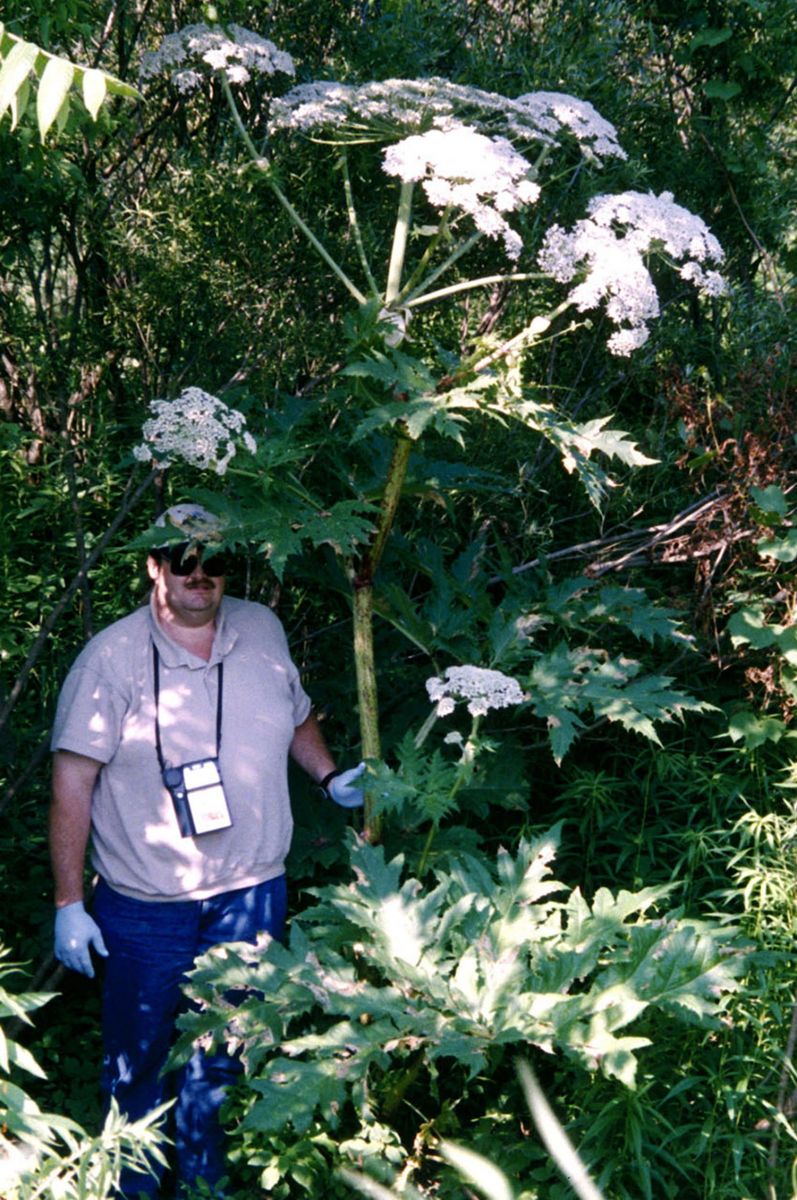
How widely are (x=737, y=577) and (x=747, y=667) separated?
1.21 feet

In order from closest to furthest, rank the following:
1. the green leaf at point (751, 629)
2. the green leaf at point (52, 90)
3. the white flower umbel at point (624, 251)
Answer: the green leaf at point (52, 90) < the white flower umbel at point (624, 251) < the green leaf at point (751, 629)

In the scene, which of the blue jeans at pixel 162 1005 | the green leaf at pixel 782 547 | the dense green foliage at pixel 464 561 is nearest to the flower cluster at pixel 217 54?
the dense green foliage at pixel 464 561

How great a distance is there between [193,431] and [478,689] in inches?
39.0

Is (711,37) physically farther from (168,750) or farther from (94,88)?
(168,750)

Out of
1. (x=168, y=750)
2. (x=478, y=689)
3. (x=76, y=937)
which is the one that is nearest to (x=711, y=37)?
(x=478, y=689)

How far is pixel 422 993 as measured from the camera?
11.2 feet

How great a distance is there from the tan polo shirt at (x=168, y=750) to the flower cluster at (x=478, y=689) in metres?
0.65

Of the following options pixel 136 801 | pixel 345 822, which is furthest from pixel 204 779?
pixel 345 822

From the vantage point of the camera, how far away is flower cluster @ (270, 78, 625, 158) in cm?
371

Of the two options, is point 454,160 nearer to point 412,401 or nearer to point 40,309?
point 412,401

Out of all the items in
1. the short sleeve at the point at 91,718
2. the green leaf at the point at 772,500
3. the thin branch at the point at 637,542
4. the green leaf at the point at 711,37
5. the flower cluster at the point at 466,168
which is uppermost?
the green leaf at the point at 711,37

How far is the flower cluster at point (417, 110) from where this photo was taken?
146 inches

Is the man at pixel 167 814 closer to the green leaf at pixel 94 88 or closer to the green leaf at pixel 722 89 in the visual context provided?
the green leaf at pixel 94 88

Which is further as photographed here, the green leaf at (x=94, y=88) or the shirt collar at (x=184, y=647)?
the shirt collar at (x=184, y=647)
